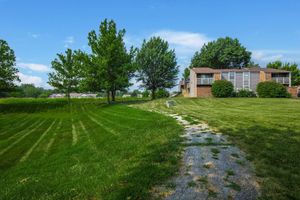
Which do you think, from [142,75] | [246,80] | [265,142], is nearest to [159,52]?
[142,75]

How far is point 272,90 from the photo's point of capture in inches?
1426

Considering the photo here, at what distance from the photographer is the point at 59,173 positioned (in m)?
6.86

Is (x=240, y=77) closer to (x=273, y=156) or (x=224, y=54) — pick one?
(x=224, y=54)

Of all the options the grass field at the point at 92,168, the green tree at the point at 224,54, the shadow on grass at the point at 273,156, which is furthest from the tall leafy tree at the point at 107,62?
the green tree at the point at 224,54

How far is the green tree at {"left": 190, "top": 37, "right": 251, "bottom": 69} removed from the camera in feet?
201

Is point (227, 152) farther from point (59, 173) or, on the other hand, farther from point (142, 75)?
point (142, 75)

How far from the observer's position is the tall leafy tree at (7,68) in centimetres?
3253

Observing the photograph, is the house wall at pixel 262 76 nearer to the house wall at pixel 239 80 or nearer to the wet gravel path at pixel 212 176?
the house wall at pixel 239 80

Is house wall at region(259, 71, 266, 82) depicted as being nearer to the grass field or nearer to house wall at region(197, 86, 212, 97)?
house wall at region(197, 86, 212, 97)

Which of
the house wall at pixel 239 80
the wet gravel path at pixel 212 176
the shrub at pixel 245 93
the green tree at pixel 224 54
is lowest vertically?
the wet gravel path at pixel 212 176

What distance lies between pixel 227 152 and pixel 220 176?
185 cm

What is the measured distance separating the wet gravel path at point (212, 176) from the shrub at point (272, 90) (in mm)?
32782

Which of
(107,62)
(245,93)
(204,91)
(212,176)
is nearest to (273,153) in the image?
(212,176)

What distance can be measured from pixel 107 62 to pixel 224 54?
131 ft
